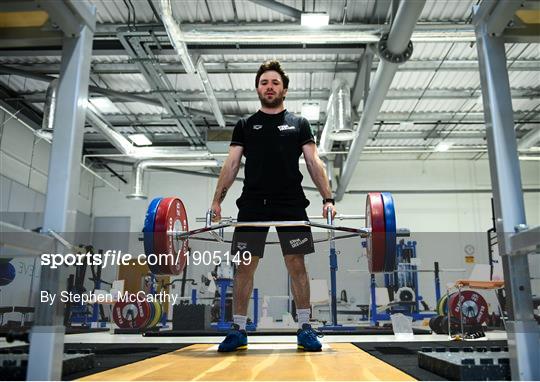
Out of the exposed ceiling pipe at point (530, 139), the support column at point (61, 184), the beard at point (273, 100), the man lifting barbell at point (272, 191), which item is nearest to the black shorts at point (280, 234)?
the man lifting barbell at point (272, 191)

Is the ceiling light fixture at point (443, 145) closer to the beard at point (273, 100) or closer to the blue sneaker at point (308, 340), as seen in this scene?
the beard at point (273, 100)

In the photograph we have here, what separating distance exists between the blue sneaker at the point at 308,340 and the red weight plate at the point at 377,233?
47 centimetres

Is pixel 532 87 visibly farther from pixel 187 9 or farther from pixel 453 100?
pixel 187 9

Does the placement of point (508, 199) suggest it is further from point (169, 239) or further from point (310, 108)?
point (310, 108)

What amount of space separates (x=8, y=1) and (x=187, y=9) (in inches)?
188

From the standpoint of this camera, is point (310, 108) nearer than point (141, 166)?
Yes

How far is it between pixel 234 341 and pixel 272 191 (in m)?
0.79


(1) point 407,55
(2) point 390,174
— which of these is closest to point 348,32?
(1) point 407,55

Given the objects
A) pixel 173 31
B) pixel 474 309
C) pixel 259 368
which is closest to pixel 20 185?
pixel 173 31

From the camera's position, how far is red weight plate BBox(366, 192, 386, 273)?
222cm

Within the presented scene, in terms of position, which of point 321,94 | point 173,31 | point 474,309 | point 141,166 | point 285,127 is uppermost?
point 321,94

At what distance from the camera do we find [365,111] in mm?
6363

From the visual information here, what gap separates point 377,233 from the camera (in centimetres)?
222

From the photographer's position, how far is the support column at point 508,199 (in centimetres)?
116
